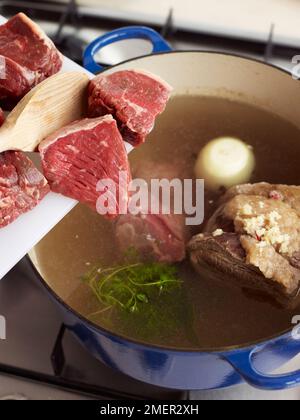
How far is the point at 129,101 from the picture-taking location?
126cm

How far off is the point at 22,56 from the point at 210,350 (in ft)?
2.42

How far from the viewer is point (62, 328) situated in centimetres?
147

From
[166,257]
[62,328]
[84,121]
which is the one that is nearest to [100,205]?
[84,121]

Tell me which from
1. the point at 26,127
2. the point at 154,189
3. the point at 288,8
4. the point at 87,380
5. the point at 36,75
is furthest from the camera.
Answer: the point at 288,8

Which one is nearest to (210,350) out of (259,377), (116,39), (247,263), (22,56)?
(259,377)

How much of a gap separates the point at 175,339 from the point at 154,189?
44 centimetres

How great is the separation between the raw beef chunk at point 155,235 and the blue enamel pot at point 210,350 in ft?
0.82

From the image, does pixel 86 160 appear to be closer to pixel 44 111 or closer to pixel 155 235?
pixel 44 111

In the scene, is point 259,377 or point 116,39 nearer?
point 259,377

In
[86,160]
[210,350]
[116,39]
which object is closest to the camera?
[210,350]

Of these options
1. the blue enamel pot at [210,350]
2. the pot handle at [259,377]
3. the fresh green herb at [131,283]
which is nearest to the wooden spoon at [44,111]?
the blue enamel pot at [210,350]

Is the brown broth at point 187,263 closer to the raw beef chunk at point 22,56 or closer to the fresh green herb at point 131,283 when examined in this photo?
the fresh green herb at point 131,283

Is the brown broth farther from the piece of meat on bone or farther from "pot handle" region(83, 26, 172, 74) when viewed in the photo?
"pot handle" region(83, 26, 172, 74)

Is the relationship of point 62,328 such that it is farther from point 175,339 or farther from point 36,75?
point 36,75
